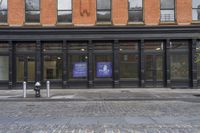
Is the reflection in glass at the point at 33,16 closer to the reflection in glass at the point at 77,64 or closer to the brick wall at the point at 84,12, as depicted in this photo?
the brick wall at the point at 84,12

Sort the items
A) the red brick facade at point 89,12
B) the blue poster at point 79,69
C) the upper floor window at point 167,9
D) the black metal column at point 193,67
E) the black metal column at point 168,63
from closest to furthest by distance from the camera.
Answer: the black metal column at point 193,67, the black metal column at point 168,63, the red brick facade at point 89,12, the blue poster at point 79,69, the upper floor window at point 167,9

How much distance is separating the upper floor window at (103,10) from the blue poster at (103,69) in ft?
11.4

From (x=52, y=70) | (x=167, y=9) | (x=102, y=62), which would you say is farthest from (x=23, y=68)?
(x=167, y=9)

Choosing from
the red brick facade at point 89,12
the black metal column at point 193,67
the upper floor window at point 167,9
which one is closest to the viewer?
the black metal column at point 193,67

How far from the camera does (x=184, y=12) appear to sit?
2672 centimetres

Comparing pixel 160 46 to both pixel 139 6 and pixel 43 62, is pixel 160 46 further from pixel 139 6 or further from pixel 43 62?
pixel 43 62

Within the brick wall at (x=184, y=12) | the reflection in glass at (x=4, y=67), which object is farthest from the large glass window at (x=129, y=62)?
the reflection in glass at (x=4, y=67)

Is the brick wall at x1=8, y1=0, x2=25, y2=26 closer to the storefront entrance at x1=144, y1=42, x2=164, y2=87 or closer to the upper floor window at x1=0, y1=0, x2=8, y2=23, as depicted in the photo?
the upper floor window at x1=0, y1=0, x2=8, y2=23

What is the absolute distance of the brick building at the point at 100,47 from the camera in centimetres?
2658

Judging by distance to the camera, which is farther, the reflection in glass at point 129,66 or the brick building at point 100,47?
the reflection in glass at point 129,66

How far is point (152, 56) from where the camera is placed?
2698cm

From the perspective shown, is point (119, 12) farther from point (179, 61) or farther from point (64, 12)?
point (179, 61)

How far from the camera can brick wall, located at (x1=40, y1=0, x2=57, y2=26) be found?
1053 inches

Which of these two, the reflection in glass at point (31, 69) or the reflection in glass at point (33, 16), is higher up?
the reflection in glass at point (33, 16)
